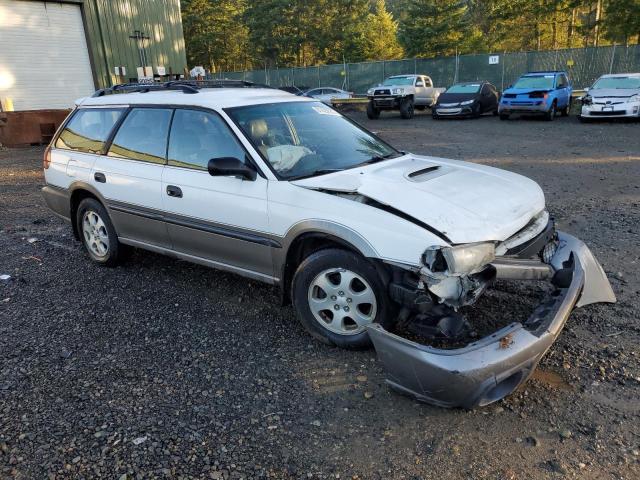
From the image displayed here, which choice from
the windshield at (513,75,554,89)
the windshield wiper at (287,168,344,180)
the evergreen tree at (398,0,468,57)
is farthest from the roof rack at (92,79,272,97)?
the evergreen tree at (398,0,468,57)

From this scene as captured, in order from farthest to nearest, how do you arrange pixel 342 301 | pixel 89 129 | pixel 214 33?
pixel 214 33
pixel 89 129
pixel 342 301

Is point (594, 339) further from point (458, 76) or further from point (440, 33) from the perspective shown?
point (440, 33)

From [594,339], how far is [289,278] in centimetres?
219

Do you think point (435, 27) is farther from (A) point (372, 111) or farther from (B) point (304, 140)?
(B) point (304, 140)

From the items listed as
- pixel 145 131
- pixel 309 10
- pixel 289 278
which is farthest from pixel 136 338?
pixel 309 10

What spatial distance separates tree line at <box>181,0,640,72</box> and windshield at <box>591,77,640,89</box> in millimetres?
18762

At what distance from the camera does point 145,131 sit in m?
4.59

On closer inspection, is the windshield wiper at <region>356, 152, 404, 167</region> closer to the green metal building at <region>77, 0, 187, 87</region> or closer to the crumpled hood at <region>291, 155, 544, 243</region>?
the crumpled hood at <region>291, 155, 544, 243</region>

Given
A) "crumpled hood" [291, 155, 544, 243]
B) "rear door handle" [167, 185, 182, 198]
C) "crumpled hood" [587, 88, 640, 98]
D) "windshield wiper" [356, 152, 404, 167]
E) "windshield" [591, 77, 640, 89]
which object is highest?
"windshield wiper" [356, 152, 404, 167]

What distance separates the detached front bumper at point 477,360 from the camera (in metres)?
2.55

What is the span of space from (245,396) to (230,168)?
1582 millimetres

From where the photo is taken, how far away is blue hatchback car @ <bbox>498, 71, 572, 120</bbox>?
17938 mm

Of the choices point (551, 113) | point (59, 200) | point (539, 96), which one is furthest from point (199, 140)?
point (551, 113)

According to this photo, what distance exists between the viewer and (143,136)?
181 inches
